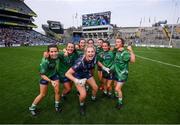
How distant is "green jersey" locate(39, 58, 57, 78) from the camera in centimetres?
454

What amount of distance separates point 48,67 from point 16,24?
6024 centimetres

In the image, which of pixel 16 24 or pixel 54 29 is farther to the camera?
pixel 54 29

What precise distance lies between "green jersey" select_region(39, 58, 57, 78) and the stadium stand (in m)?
42.7

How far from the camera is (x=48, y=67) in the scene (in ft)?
15.4

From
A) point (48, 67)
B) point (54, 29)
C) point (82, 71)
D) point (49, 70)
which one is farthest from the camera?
point (54, 29)

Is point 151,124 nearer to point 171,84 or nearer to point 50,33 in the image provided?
point 171,84

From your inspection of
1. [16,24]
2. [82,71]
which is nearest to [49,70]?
[82,71]

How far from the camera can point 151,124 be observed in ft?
14.5

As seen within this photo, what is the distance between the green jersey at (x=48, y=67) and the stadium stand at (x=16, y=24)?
42.7 metres

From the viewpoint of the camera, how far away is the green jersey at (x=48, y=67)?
454 centimetres

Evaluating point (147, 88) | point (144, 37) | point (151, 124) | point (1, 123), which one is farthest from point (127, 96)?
point (144, 37)

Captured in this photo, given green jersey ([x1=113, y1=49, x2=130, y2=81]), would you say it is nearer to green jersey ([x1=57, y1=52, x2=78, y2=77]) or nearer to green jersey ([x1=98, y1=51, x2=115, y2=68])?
green jersey ([x1=98, y1=51, x2=115, y2=68])

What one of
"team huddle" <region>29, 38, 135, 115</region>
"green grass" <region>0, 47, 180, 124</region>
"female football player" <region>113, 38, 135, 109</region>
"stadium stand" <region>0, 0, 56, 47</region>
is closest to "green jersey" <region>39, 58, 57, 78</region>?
"team huddle" <region>29, 38, 135, 115</region>

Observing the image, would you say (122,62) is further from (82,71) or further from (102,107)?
(102,107)
